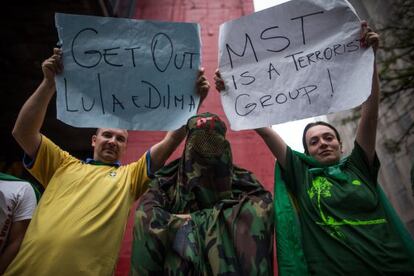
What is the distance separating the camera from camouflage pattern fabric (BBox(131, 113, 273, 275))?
106 cm

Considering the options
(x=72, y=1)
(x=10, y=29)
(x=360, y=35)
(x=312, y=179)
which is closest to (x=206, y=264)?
(x=312, y=179)

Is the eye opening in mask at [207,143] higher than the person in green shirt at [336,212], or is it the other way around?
the eye opening in mask at [207,143]

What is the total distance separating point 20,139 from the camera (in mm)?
1598

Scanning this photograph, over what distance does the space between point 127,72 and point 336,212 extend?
1.35 metres

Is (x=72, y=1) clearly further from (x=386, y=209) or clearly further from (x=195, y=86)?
(x=386, y=209)

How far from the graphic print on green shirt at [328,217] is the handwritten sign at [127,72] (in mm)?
774

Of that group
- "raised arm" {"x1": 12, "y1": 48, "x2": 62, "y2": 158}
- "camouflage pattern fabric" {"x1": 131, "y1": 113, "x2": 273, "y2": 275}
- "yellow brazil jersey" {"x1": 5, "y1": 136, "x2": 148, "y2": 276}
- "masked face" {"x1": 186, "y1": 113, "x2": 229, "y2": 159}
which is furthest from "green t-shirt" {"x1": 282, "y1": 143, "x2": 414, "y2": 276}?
"raised arm" {"x1": 12, "y1": 48, "x2": 62, "y2": 158}

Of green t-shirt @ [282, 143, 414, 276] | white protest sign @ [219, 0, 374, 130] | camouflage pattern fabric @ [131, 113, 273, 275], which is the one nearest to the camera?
camouflage pattern fabric @ [131, 113, 273, 275]

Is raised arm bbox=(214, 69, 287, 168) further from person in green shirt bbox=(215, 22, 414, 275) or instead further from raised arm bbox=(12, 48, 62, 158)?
raised arm bbox=(12, 48, 62, 158)

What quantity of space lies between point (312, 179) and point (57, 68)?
5.07ft

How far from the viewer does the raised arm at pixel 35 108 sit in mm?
1575

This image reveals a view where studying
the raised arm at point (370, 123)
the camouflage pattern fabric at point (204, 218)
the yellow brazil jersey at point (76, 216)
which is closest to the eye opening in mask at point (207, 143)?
the camouflage pattern fabric at point (204, 218)

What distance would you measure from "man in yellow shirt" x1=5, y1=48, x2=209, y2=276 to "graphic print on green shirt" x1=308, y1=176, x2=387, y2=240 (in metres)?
0.80

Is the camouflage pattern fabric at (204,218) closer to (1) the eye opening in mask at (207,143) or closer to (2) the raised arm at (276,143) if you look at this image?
(1) the eye opening in mask at (207,143)
